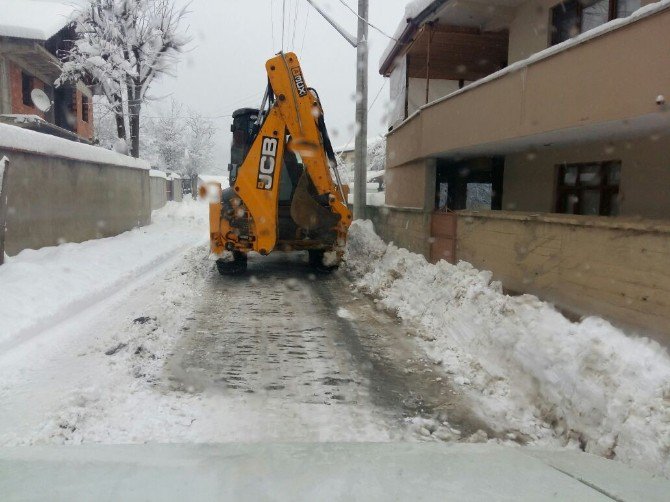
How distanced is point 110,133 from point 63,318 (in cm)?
4743

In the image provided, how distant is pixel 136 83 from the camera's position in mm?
23219

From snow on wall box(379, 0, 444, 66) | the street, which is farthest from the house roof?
the street

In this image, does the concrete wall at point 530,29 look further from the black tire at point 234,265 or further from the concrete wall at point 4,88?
the concrete wall at point 4,88

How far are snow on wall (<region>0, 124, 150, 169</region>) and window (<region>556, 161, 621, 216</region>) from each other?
32.6 ft

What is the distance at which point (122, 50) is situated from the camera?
22.5 m

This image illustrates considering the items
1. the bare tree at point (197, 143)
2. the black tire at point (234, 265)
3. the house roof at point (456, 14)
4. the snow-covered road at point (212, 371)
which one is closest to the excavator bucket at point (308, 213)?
the black tire at point (234, 265)

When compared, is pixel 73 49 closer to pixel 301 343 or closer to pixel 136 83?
pixel 136 83

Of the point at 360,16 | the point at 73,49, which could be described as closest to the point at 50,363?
the point at 360,16

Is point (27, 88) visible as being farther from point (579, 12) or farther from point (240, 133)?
point (579, 12)

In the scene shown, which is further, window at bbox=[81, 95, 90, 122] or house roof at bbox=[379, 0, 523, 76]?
window at bbox=[81, 95, 90, 122]

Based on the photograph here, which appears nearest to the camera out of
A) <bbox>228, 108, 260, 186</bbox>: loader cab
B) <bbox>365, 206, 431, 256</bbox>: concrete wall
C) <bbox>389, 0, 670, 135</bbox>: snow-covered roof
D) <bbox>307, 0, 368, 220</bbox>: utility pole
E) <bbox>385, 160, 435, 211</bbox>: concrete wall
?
<bbox>389, 0, 670, 135</bbox>: snow-covered roof

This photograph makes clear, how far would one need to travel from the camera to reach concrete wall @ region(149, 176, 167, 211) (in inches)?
1032

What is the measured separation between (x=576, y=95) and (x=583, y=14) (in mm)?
3686

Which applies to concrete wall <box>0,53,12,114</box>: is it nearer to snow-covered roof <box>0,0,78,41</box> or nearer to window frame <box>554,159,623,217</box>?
snow-covered roof <box>0,0,78,41</box>
